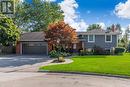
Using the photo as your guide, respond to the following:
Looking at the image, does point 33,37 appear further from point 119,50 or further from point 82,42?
point 119,50

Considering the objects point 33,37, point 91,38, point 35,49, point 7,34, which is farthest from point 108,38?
point 7,34

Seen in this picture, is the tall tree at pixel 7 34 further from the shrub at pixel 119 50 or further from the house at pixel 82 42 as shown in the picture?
the shrub at pixel 119 50

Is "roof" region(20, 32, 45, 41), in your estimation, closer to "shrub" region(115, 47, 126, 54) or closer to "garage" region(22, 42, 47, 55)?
"garage" region(22, 42, 47, 55)

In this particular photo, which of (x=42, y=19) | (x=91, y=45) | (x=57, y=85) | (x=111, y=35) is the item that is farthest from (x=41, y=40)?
(x=57, y=85)

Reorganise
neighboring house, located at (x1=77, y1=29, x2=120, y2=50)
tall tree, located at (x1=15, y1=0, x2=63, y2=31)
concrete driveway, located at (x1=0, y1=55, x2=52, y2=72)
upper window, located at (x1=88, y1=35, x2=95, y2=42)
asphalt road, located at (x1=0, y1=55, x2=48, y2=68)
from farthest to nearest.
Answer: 1. tall tree, located at (x1=15, y1=0, x2=63, y2=31)
2. upper window, located at (x1=88, y1=35, x2=95, y2=42)
3. neighboring house, located at (x1=77, y1=29, x2=120, y2=50)
4. asphalt road, located at (x1=0, y1=55, x2=48, y2=68)
5. concrete driveway, located at (x1=0, y1=55, x2=52, y2=72)

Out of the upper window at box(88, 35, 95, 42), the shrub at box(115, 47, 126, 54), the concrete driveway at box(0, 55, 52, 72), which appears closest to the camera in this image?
the concrete driveway at box(0, 55, 52, 72)

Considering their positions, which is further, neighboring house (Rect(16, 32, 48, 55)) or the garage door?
the garage door

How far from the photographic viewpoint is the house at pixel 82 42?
173 feet

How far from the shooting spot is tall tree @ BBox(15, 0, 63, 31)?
73.2 metres

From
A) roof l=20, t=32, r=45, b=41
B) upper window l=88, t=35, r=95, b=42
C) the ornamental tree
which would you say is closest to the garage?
roof l=20, t=32, r=45, b=41

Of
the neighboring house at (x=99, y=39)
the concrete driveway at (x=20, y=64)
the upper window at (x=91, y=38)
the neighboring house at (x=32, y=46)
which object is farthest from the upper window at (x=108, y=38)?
the concrete driveway at (x=20, y=64)

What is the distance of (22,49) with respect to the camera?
54.9m

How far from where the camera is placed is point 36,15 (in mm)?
73812

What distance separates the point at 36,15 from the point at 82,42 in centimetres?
2373
